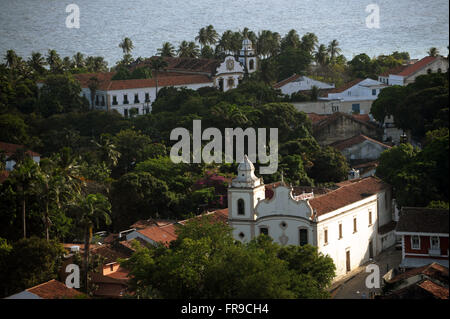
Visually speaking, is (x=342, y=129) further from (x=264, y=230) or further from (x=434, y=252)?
(x=434, y=252)

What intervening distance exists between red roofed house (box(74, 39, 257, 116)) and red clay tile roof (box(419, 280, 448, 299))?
159 feet

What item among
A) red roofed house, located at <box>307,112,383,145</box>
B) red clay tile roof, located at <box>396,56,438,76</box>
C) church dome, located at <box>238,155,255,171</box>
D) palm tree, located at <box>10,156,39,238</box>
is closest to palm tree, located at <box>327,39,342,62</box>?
red clay tile roof, located at <box>396,56,438,76</box>

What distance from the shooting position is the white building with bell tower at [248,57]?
83125 millimetres

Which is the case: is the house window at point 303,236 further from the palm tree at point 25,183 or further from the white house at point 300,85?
the white house at point 300,85

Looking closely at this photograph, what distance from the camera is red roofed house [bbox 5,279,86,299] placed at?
31.6 metres

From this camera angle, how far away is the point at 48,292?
32.5m

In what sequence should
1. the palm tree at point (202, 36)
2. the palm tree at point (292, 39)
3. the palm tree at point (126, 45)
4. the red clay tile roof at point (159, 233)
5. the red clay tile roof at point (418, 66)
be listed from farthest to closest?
the palm tree at point (126, 45) → the palm tree at point (202, 36) → the palm tree at point (292, 39) → the red clay tile roof at point (418, 66) → the red clay tile roof at point (159, 233)

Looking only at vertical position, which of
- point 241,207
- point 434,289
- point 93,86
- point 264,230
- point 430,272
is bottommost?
point 434,289

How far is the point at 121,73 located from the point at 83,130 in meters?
15.8

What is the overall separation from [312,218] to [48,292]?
11531 millimetres

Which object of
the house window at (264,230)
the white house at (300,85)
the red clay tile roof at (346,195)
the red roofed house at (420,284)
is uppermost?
the white house at (300,85)

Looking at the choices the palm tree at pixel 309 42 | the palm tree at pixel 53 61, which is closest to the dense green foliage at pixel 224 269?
the palm tree at pixel 53 61

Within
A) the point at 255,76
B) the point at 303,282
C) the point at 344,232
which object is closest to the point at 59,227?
the point at 344,232

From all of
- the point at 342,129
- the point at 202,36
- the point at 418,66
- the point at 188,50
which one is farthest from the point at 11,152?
the point at 202,36
